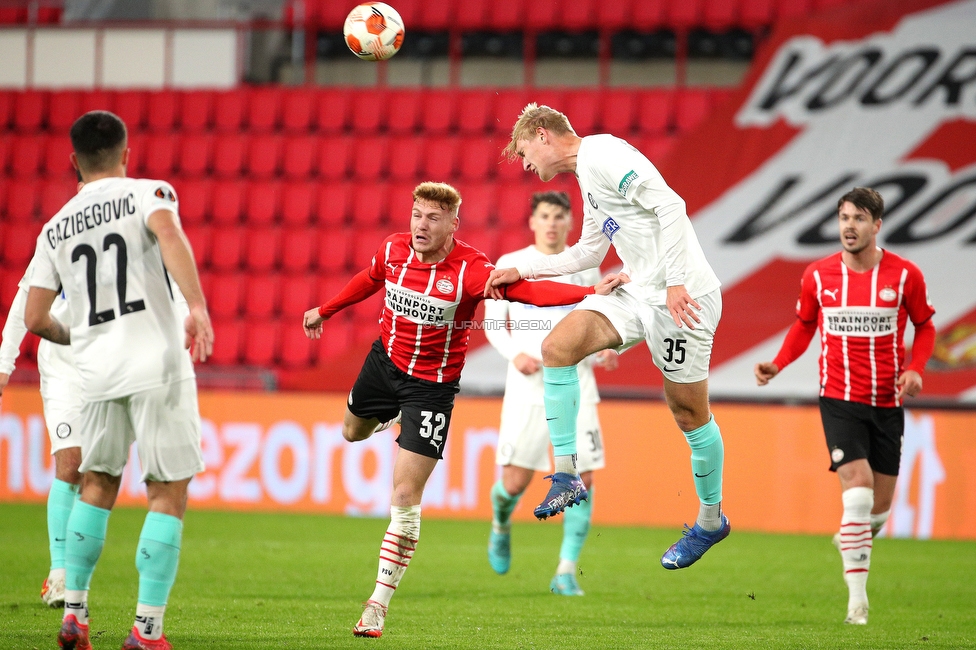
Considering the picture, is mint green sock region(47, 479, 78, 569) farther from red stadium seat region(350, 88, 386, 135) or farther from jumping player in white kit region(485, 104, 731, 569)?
red stadium seat region(350, 88, 386, 135)

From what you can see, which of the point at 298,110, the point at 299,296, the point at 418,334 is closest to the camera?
the point at 418,334

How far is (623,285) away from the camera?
529 cm

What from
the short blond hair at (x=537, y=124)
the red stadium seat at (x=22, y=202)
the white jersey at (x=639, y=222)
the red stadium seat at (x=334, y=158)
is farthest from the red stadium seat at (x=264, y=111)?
the white jersey at (x=639, y=222)

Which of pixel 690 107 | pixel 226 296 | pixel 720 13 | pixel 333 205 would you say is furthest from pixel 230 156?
pixel 720 13

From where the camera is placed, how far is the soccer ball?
617cm

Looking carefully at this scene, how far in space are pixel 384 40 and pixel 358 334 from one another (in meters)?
7.30

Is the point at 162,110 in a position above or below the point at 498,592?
above

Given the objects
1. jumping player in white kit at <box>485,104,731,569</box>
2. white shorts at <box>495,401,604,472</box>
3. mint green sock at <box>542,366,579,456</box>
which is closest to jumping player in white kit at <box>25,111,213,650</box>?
jumping player in white kit at <box>485,104,731,569</box>

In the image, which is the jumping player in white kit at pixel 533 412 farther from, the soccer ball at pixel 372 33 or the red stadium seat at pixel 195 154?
the red stadium seat at pixel 195 154

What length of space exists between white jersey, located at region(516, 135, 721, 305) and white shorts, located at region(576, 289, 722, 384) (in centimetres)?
6

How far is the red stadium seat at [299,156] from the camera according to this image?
14.7 m

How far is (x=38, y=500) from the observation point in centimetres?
1101

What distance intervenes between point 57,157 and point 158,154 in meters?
1.44

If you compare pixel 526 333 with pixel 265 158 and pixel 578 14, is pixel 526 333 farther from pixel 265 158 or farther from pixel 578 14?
pixel 578 14
